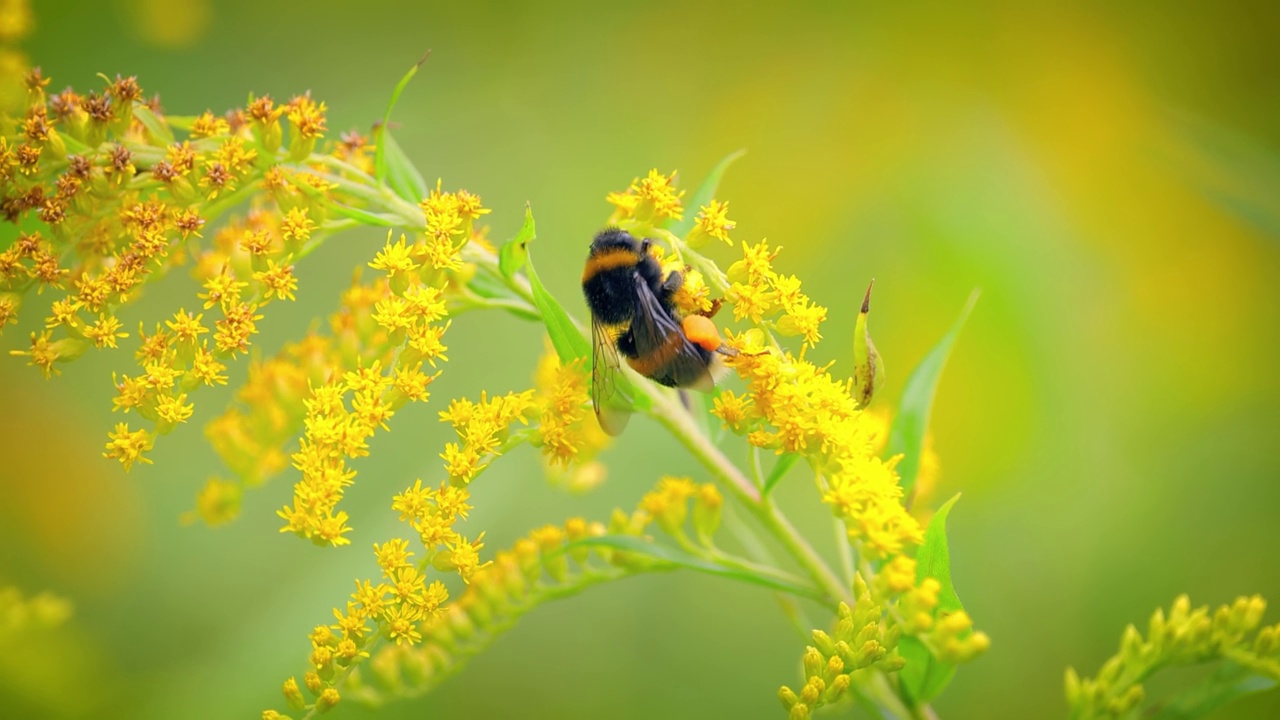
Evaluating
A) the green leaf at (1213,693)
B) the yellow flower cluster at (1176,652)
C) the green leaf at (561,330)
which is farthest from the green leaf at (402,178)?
the green leaf at (1213,693)

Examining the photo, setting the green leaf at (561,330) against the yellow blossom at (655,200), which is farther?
the yellow blossom at (655,200)

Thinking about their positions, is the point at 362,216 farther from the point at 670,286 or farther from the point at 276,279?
the point at 670,286

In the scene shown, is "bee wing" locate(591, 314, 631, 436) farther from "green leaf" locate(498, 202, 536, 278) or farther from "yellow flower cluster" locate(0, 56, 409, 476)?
"yellow flower cluster" locate(0, 56, 409, 476)

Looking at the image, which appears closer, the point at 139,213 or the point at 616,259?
the point at 139,213

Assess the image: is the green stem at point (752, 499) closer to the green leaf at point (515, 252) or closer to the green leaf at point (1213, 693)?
the green leaf at point (515, 252)

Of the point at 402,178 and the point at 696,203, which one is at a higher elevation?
the point at 402,178

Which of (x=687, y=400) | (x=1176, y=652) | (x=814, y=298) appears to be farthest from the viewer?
(x=814, y=298)

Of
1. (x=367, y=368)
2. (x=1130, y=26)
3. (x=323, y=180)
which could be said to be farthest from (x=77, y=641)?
(x=1130, y=26)

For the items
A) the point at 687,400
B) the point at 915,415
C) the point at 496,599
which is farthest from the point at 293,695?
the point at 915,415
